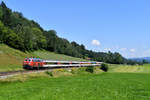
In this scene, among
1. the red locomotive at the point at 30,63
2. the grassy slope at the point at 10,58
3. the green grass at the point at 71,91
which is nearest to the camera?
the green grass at the point at 71,91

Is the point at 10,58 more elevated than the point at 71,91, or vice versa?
the point at 10,58

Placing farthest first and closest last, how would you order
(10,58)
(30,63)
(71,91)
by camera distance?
1. (10,58)
2. (30,63)
3. (71,91)

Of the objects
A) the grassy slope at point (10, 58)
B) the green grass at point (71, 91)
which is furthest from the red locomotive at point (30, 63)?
the green grass at point (71, 91)

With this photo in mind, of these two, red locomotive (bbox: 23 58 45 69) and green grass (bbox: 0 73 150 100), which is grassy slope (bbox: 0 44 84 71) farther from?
green grass (bbox: 0 73 150 100)

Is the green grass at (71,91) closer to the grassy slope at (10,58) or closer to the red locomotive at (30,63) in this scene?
the red locomotive at (30,63)

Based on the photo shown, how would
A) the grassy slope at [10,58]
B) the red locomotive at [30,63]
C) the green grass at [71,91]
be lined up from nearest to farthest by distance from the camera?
1. the green grass at [71,91]
2. the red locomotive at [30,63]
3. the grassy slope at [10,58]

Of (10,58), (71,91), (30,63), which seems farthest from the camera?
(10,58)

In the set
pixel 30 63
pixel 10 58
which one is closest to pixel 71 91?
pixel 30 63

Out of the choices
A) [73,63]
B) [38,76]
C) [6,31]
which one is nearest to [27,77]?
[38,76]

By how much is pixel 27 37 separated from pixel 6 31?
12.6 meters

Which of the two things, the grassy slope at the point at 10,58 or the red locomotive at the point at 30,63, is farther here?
the grassy slope at the point at 10,58

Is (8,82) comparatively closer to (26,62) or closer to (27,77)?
(27,77)

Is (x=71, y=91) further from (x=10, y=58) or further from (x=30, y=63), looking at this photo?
(x=10, y=58)

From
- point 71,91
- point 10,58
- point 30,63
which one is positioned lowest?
point 71,91
